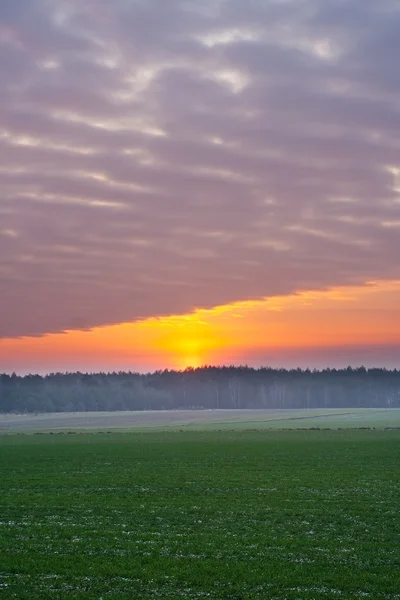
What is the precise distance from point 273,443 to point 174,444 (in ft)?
34.0

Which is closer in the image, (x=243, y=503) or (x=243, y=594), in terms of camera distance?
(x=243, y=594)

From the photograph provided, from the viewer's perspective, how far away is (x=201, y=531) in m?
22.8

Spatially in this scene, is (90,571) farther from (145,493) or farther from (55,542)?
(145,493)

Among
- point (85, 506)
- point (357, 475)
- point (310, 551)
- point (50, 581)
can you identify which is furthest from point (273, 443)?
point (50, 581)

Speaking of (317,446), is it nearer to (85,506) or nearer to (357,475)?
(357,475)

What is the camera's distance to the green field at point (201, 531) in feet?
52.9

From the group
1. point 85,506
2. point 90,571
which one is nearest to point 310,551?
point 90,571

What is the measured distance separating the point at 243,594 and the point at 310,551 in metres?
4.91

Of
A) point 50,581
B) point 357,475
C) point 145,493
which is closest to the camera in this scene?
point 50,581

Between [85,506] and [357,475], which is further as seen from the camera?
[357,475]

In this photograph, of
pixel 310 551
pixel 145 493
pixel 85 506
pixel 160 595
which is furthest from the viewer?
pixel 145 493

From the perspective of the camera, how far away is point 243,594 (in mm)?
15312

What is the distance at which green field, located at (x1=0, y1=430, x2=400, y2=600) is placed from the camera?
16125 mm

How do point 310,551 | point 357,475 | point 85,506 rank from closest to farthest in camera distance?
point 310,551 < point 85,506 < point 357,475
